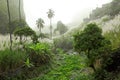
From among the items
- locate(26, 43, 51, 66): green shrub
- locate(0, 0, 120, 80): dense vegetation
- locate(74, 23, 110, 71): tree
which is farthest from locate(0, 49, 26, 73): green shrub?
locate(74, 23, 110, 71): tree

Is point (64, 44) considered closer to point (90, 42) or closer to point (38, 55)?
point (38, 55)

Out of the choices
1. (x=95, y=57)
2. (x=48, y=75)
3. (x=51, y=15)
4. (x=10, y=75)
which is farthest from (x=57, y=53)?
(x=51, y=15)

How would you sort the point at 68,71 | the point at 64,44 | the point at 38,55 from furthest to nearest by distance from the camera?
the point at 64,44 → the point at 38,55 → the point at 68,71

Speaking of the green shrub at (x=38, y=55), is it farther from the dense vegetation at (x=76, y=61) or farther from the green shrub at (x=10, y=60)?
the green shrub at (x=10, y=60)

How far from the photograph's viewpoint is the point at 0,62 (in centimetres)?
1232

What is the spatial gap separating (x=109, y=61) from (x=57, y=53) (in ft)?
36.2

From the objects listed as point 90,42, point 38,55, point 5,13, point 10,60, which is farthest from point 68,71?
point 5,13

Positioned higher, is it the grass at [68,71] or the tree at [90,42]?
the tree at [90,42]

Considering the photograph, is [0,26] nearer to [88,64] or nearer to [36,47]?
[36,47]

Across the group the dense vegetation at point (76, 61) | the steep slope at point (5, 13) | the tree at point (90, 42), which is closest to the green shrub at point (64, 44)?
the dense vegetation at point (76, 61)

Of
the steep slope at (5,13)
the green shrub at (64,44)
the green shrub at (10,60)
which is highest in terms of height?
the steep slope at (5,13)

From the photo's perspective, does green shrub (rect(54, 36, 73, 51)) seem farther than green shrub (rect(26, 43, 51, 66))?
Yes

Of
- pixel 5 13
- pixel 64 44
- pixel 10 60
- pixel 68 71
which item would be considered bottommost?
pixel 68 71

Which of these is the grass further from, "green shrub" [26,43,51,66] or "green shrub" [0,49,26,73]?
"green shrub" [0,49,26,73]
